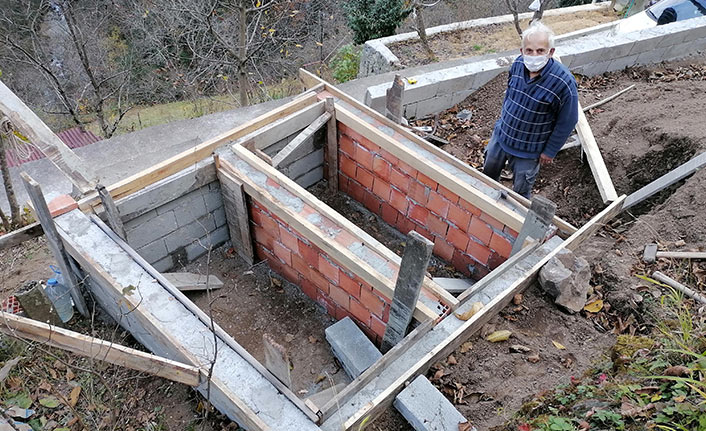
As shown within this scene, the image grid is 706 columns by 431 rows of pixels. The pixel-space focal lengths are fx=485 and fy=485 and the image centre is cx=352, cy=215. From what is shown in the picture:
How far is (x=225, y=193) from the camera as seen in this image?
5027mm

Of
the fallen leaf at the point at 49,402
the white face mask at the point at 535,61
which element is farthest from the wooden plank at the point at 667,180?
the fallen leaf at the point at 49,402

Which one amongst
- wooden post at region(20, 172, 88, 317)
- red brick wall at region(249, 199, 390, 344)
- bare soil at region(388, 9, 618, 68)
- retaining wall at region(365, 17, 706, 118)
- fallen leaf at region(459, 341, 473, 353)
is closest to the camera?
fallen leaf at region(459, 341, 473, 353)

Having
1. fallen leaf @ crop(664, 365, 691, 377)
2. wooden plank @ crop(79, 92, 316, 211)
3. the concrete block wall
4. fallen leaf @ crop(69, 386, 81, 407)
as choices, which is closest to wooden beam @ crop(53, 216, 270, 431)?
wooden plank @ crop(79, 92, 316, 211)

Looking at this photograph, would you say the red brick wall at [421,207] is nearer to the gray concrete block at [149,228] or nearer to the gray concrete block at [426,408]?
the gray concrete block at [426,408]

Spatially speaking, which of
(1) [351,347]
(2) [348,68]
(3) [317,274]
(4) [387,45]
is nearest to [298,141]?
(3) [317,274]

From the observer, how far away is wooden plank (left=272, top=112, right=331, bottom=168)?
16.7ft

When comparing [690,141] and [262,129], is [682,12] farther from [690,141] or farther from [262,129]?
[262,129]

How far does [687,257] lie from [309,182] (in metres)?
4.03

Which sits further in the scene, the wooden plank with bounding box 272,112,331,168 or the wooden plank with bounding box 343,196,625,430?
the wooden plank with bounding box 272,112,331,168

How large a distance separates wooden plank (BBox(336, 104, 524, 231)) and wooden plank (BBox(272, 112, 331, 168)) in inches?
8.0

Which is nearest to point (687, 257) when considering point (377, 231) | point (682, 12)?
point (377, 231)

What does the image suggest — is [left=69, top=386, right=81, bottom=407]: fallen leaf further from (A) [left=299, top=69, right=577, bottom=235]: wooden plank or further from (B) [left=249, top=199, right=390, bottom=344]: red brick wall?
(A) [left=299, top=69, right=577, bottom=235]: wooden plank

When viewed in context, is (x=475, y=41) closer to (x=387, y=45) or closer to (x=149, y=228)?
(x=387, y=45)

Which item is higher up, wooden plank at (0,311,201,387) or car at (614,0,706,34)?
car at (614,0,706,34)
